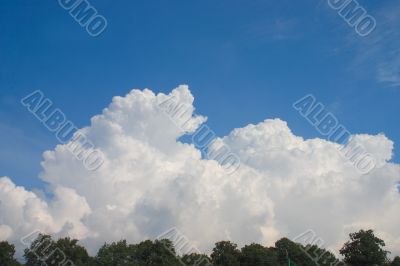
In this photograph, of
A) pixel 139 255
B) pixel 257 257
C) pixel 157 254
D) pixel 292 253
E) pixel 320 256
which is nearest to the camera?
pixel 257 257

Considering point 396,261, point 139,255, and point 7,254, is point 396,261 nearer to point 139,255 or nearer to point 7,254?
point 139,255

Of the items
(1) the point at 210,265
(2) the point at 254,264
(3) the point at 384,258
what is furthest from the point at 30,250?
(3) the point at 384,258

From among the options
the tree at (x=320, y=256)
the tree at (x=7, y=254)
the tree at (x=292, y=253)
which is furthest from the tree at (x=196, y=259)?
the tree at (x=7, y=254)

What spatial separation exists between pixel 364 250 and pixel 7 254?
90008 millimetres

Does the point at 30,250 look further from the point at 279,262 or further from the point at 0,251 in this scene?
the point at 279,262

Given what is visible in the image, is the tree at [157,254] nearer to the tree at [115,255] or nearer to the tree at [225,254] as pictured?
the tree at [115,255]

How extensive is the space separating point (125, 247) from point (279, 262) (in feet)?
142

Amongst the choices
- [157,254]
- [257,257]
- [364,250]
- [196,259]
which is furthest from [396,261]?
[157,254]

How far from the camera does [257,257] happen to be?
10719 centimetres

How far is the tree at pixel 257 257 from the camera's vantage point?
350 feet

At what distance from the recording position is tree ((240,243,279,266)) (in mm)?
106688

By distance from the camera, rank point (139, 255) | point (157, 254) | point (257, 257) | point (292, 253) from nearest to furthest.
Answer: point (257, 257)
point (157, 254)
point (139, 255)
point (292, 253)

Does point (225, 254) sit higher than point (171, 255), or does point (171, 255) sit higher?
point (225, 254)

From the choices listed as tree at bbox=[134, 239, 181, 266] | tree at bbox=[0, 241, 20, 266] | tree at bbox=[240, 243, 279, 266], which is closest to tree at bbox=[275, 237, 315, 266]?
tree at bbox=[240, 243, 279, 266]
